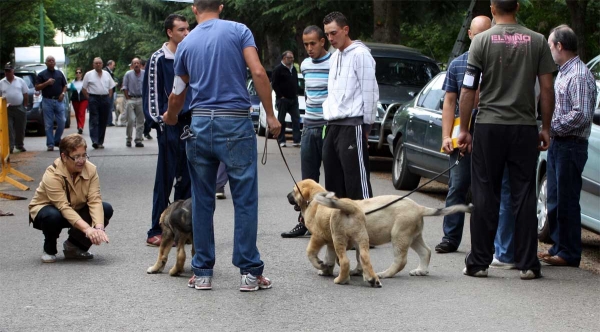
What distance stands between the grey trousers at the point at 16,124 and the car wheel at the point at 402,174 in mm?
8981

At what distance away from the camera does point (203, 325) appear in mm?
6332

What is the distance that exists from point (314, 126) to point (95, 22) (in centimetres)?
5415

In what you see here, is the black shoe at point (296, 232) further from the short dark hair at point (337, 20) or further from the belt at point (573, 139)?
the belt at point (573, 139)

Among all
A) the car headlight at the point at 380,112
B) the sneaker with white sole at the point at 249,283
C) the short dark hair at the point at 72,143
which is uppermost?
the short dark hair at the point at 72,143

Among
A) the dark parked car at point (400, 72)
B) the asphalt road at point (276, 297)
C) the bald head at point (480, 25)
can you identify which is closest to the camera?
the asphalt road at point (276, 297)

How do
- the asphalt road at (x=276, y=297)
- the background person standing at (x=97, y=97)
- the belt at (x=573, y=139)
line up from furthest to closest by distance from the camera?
the background person standing at (x=97, y=97)
the belt at (x=573, y=139)
the asphalt road at (x=276, y=297)

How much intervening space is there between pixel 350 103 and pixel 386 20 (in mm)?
17405

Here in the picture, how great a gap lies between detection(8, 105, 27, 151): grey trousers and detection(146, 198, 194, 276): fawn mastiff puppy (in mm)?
13143

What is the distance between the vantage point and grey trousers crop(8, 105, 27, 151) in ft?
67.1

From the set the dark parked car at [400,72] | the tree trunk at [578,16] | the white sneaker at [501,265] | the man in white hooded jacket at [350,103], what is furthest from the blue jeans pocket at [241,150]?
the tree trunk at [578,16]

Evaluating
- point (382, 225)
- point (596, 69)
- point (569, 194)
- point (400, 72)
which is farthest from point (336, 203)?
point (400, 72)

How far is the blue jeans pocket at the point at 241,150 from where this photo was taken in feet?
23.7

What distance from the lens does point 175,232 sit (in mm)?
7973

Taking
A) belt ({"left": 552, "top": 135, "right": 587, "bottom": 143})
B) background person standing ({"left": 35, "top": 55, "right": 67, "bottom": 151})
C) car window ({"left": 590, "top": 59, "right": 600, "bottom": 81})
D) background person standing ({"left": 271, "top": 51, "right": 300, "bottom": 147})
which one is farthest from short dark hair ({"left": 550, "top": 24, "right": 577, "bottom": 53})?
background person standing ({"left": 35, "top": 55, "right": 67, "bottom": 151})
